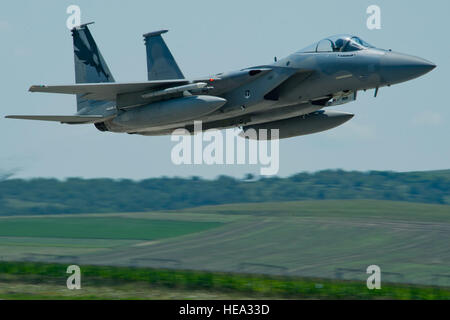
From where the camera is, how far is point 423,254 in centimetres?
4322

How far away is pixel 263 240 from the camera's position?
49438 millimetres

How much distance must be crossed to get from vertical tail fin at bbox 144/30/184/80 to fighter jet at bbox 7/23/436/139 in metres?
0.04

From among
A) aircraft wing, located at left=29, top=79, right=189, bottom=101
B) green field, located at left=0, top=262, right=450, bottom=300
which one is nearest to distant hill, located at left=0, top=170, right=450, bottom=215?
green field, located at left=0, top=262, right=450, bottom=300

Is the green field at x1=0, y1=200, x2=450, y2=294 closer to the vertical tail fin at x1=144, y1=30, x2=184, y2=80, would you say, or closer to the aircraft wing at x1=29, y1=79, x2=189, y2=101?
the vertical tail fin at x1=144, y1=30, x2=184, y2=80

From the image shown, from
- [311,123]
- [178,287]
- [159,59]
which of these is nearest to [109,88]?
[159,59]

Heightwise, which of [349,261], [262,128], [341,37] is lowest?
[349,261]

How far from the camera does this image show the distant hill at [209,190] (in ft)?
316

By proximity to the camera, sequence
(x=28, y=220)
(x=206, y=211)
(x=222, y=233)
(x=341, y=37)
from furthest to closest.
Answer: (x=206, y=211) < (x=28, y=220) < (x=222, y=233) < (x=341, y=37)

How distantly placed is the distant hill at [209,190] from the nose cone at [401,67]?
80393 mm

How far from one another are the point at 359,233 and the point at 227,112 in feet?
111

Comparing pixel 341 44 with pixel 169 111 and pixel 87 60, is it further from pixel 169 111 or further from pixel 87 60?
pixel 87 60

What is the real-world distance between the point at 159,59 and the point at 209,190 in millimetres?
84455

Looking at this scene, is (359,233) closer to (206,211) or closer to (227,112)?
(206,211)
